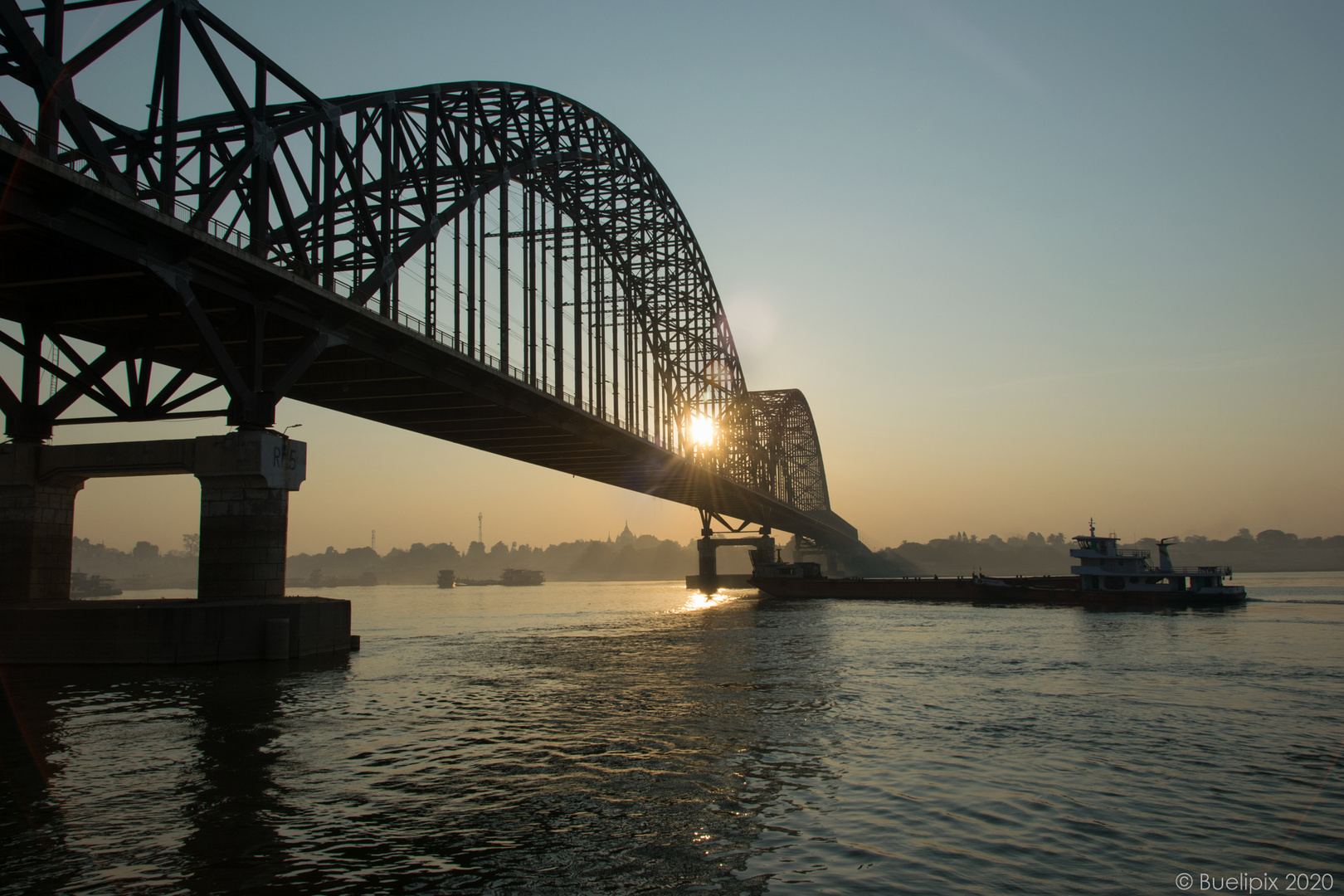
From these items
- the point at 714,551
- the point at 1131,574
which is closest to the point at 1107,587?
the point at 1131,574

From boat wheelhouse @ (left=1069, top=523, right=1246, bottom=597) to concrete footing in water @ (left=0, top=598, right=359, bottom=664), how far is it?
57295 millimetres

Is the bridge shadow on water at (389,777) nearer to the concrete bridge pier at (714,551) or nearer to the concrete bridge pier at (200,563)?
the concrete bridge pier at (200,563)

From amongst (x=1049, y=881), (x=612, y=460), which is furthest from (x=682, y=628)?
(x=1049, y=881)

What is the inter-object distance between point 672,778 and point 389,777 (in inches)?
176

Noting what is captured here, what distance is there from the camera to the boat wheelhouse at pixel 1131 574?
66.9 metres

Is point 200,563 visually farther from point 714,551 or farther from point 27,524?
point 714,551

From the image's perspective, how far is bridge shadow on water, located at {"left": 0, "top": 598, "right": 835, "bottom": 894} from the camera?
10125 millimetres

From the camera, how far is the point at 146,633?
86.9 ft

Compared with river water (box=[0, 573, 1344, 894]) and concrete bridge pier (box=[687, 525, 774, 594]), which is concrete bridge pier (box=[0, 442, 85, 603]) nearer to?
river water (box=[0, 573, 1344, 894])

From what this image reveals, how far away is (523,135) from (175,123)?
107 feet

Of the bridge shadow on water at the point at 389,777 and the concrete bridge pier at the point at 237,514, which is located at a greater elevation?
the concrete bridge pier at the point at 237,514

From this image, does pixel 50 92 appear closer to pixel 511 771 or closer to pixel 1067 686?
pixel 511 771

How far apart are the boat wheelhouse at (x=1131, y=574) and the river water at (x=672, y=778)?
3862 cm

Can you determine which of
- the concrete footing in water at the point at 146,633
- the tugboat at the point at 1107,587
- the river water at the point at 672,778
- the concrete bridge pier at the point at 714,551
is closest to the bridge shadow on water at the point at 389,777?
the river water at the point at 672,778
